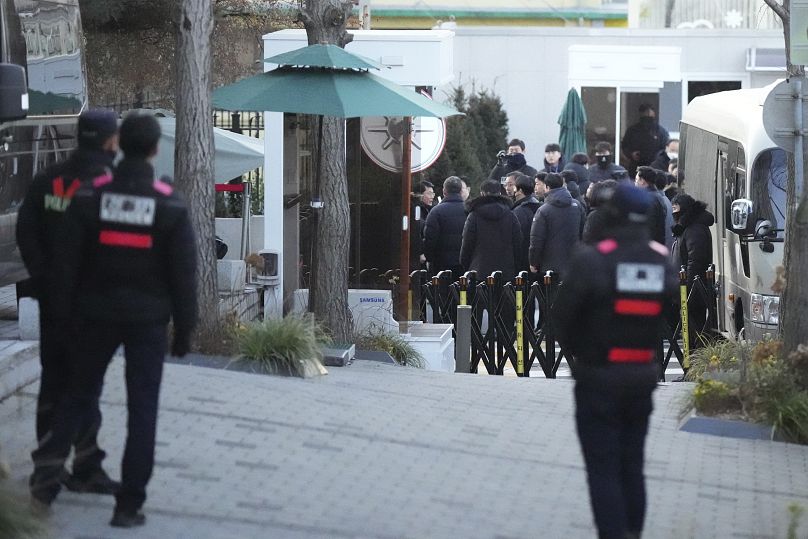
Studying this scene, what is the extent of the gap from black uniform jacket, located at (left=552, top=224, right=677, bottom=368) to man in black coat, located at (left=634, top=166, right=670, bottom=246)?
25.0 feet

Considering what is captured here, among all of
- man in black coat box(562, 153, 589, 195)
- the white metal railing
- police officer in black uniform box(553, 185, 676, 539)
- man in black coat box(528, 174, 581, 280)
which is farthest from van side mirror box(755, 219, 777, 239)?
the white metal railing

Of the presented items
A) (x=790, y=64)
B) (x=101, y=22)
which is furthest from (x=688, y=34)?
(x=790, y=64)

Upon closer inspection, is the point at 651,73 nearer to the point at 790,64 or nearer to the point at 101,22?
the point at 101,22

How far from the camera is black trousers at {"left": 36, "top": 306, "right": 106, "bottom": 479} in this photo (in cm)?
677

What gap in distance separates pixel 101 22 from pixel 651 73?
13075 millimetres

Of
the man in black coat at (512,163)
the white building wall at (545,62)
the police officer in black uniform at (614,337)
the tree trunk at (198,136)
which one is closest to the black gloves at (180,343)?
the police officer in black uniform at (614,337)

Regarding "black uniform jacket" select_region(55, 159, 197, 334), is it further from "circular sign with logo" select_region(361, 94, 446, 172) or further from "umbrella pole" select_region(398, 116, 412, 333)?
"circular sign with logo" select_region(361, 94, 446, 172)

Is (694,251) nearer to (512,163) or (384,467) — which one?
(512,163)

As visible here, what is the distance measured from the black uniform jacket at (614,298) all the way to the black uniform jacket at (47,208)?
7.37ft

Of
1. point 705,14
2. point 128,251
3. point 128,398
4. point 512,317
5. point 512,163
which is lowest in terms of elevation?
point 512,317

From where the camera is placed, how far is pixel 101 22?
19.4 m

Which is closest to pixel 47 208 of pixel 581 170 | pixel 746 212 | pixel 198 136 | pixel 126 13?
pixel 198 136

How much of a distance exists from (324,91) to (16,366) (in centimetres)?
378

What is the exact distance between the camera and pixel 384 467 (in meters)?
8.37
